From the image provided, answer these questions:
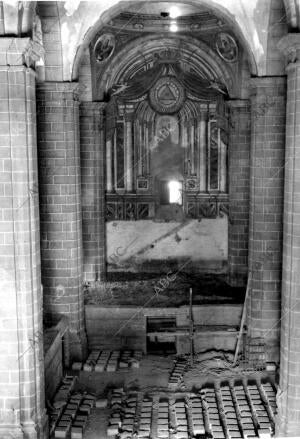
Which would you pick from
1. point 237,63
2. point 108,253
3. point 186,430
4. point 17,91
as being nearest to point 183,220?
point 108,253

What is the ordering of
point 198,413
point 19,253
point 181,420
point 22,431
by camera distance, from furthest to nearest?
1. point 198,413
2. point 181,420
3. point 22,431
4. point 19,253

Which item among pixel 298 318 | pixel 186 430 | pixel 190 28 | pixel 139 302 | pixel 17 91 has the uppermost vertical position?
pixel 190 28

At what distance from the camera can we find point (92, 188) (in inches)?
619

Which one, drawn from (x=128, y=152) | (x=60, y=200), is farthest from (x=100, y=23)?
(x=128, y=152)

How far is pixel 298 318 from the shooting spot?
891 cm

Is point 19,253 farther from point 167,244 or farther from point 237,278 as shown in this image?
point 167,244

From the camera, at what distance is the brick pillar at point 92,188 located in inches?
613

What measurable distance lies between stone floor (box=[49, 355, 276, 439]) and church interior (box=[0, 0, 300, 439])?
42 mm

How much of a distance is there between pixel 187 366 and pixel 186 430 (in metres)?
2.84

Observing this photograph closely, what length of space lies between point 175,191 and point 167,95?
10.3 ft

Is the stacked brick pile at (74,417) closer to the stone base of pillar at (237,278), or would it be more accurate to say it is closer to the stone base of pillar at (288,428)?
the stone base of pillar at (288,428)

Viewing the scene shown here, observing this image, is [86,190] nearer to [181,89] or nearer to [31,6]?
[181,89]

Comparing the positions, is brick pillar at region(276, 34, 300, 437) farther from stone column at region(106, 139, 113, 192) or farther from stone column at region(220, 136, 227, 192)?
stone column at region(106, 139, 113, 192)

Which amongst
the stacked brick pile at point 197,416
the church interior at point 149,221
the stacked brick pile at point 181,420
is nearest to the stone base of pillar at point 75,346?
the church interior at point 149,221
